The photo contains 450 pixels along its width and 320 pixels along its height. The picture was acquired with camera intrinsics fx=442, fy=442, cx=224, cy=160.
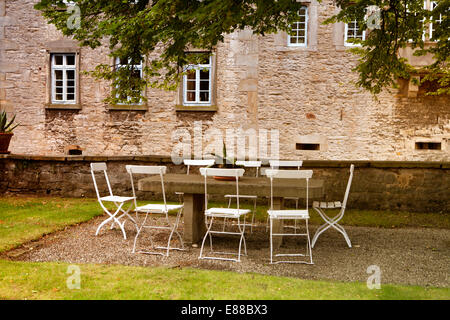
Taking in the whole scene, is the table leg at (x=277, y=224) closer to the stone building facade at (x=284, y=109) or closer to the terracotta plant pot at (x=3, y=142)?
the terracotta plant pot at (x=3, y=142)

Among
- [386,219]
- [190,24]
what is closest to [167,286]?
[190,24]

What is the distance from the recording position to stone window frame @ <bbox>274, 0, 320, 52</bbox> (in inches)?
527

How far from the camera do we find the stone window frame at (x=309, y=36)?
13.4 meters

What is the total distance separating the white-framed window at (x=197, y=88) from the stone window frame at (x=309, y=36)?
227 centimetres

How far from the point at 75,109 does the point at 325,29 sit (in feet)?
27.1

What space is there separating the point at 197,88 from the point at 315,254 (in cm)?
911

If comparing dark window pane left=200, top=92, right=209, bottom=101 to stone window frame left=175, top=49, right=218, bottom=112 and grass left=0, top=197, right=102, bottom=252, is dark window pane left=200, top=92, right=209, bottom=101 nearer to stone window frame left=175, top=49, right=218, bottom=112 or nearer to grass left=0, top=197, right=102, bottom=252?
stone window frame left=175, top=49, right=218, bottom=112

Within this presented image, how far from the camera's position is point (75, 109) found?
561 inches

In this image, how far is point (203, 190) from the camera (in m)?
5.67

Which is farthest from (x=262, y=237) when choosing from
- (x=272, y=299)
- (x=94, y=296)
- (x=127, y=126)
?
(x=127, y=126)

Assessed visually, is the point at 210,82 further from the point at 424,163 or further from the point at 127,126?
the point at 424,163

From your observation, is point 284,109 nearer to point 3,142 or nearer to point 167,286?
point 3,142

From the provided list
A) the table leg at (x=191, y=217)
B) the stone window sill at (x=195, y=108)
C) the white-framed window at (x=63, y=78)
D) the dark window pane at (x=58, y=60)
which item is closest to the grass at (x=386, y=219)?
the table leg at (x=191, y=217)

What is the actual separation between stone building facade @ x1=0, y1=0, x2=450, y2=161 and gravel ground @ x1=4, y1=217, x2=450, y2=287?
6.67m
